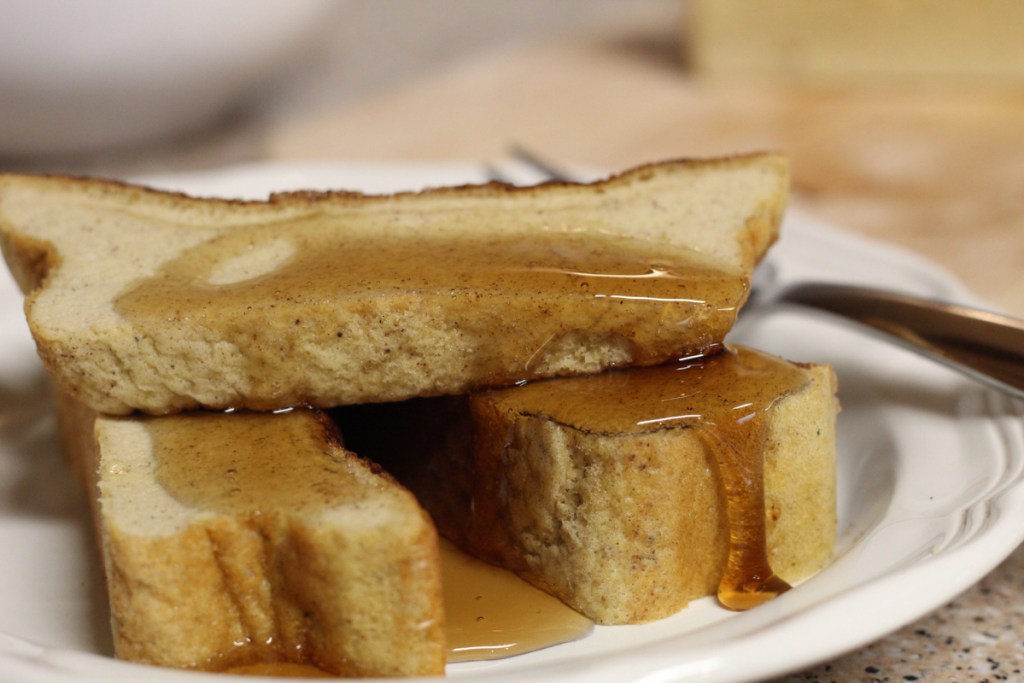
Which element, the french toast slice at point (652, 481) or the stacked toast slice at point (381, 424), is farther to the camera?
the french toast slice at point (652, 481)

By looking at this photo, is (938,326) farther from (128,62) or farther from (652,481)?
(128,62)

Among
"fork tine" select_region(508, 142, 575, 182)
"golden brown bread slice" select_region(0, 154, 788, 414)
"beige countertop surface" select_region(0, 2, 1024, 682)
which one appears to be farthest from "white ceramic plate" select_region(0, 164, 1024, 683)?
"beige countertop surface" select_region(0, 2, 1024, 682)

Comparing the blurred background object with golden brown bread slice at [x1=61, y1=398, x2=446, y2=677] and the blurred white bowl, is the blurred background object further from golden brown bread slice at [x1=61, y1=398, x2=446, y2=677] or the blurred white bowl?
golden brown bread slice at [x1=61, y1=398, x2=446, y2=677]

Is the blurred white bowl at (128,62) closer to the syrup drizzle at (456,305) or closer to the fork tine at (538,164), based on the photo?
the fork tine at (538,164)

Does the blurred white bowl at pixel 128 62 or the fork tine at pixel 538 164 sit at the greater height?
the blurred white bowl at pixel 128 62

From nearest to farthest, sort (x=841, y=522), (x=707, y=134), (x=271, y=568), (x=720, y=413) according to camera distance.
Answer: (x=271, y=568), (x=720, y=413), (x=841, y=522), (x=707, y=134)

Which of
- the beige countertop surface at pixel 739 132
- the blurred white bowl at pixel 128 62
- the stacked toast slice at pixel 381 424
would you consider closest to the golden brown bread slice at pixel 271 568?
the stacked toast slice at pixel 381 424

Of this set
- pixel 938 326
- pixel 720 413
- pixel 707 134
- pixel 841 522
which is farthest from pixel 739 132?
pixel 720 413
